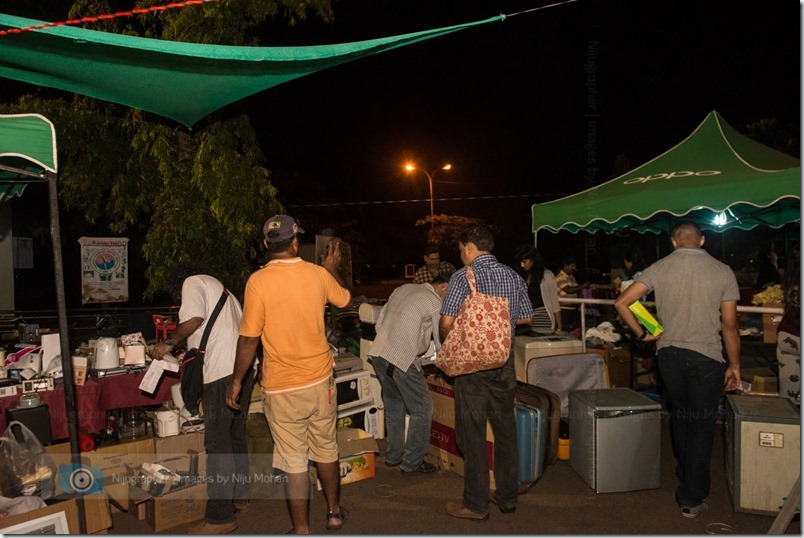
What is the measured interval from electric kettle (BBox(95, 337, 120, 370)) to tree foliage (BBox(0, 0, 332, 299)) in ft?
11.2

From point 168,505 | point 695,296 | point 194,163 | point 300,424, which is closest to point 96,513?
point 168,505

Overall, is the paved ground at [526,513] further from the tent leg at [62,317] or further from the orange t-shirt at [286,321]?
the orange t-shirt at [286,321]

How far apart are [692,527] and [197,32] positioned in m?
7.79

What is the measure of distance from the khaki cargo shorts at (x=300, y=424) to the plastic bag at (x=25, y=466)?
1.53m

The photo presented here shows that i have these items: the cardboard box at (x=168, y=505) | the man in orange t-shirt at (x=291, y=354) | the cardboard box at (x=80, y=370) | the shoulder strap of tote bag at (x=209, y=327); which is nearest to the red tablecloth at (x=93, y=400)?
the cardboard box at (x=80, y=370)

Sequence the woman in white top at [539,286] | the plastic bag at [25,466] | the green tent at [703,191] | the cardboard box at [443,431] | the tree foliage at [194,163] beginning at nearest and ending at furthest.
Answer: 1. the plastic bag at [25,466]
2. the cardboard box at [443,431]
3. the green tent at [703,191]
4. the woman in white top at [539,286]
5. the tree foliage at [194,163]

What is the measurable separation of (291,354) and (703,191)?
4.20 metres

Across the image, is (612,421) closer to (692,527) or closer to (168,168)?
(692,527)

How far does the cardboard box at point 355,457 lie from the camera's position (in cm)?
467

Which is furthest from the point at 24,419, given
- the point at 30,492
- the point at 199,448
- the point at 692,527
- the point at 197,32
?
the point at 197,32

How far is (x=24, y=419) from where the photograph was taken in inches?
152

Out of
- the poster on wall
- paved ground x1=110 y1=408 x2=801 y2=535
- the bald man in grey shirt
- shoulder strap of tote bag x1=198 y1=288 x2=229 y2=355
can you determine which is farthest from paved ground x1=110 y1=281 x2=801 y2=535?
the poster on wall

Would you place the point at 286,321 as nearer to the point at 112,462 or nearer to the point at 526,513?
the point at 112,462

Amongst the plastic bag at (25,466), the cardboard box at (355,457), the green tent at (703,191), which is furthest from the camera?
the green tent at (703,191)
